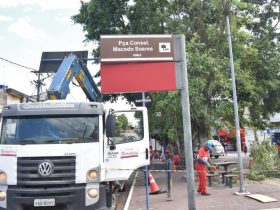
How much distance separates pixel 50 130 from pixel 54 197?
4.83 ft

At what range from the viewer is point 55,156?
908cm

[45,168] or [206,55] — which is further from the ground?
[206,55]

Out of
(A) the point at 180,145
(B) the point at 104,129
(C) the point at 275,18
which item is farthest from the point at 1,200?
(C) the point at 275,18

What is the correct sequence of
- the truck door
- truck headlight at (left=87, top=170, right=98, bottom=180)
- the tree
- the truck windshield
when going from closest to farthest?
truck headlight at (left=87, top=170, right=98, bottom=180) < the truck windshield < the truck door < the tree

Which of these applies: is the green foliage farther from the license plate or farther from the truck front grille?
the license plate

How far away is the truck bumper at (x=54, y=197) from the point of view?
8953 mm

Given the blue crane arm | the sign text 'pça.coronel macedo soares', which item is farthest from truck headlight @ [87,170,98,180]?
the blue crane arm

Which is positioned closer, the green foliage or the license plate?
the license plate

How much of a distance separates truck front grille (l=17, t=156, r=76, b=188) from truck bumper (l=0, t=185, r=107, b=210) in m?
0.12

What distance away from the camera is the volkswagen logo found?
901cm

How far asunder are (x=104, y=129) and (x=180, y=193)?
639cm

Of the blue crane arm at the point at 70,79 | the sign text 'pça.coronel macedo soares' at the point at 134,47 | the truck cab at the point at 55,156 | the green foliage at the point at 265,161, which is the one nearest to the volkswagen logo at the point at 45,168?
the truck cab at the point at 55,156

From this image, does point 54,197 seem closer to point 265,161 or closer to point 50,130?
point 50,130

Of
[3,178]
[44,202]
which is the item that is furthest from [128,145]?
[3,178]
